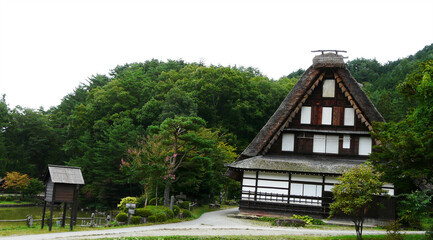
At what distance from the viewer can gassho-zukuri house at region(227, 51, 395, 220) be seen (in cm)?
2589

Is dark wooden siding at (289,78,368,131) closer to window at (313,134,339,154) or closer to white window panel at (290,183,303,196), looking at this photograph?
window at (313,134,339,154)

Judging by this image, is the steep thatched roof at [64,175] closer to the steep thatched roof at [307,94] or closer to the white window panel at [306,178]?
the steep thatched roof at [307,94]

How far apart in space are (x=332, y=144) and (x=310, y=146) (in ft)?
4.83

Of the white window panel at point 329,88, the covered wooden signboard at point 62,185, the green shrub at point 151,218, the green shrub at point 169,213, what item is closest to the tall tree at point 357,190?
the green shrub at point 151,218

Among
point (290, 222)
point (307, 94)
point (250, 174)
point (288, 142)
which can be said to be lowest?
point (290, 222)

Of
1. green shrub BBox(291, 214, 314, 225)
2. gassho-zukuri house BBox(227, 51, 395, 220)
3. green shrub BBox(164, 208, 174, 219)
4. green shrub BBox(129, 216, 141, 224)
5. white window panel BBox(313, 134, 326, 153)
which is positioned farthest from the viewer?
white window panel BBox(313, 134, 326, 153)

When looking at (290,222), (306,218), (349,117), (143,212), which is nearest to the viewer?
(143,212)

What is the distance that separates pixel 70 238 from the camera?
1554cm

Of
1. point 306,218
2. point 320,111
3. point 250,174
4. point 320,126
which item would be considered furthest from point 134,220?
point 320,111

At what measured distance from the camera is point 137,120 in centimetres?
4922

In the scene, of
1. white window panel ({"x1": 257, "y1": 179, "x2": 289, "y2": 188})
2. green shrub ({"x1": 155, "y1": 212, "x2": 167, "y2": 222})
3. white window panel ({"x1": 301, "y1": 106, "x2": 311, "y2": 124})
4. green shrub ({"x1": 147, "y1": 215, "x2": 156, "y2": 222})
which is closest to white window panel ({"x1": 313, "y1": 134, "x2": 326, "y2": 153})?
white window panel ({"x1": 301, "y1": 106, "x2": 311, "y2": 124})

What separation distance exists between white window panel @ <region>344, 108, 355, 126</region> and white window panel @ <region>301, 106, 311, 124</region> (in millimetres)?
2395

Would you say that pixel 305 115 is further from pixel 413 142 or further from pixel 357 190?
pixel 413 142

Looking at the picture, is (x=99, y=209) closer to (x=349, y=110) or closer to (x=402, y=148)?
(x=349, y=110)
